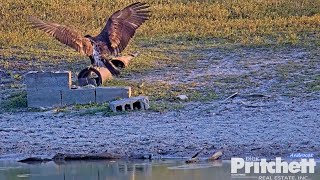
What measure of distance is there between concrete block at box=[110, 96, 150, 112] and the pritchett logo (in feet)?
8.01

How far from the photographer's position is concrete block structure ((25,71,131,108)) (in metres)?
12.2

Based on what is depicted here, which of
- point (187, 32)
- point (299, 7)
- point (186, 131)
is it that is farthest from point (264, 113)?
point (299, 7)

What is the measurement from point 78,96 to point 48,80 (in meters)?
0.44

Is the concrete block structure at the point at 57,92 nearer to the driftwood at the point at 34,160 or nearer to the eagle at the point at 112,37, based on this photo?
the eagle at the point at 112,37

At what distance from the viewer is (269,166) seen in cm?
918

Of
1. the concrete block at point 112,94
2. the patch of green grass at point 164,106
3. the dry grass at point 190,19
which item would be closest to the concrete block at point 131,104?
the patch of green grass at point 164,106

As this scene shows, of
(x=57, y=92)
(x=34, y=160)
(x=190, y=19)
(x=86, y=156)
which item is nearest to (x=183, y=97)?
(x=57, y=92)

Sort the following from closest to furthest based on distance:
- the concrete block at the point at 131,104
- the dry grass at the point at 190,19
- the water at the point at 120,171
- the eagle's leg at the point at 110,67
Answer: the water at the point at 120,171 → the concrete block at the point at 131,104 → the eagle's leg at the point at 110,67 → the dry grass at the point at 190,19

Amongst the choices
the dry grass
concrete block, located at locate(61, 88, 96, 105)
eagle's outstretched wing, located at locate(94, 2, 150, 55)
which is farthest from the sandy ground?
the dry grass

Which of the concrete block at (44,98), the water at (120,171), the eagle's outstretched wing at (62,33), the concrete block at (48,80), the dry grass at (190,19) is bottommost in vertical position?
the water at (120,171)

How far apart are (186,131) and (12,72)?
15.7 ft

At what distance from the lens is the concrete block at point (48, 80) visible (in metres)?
12.2

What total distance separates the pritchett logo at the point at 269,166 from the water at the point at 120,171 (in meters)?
0.07

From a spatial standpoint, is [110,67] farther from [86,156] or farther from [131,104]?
[86,156]
